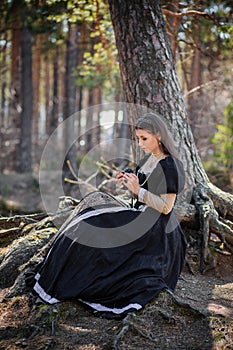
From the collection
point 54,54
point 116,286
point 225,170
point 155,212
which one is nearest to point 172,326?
point 116,286

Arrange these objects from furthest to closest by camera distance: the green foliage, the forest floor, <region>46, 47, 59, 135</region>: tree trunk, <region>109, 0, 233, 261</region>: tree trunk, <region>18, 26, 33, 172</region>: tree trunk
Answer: <region>46, 47, 59, 135</region>: tree trunk → <region>18, 26, 33, 172</region>: tree trunk → the green foliage → <region>109, 0, 233, 261</region>: tree trunk → the forest floor

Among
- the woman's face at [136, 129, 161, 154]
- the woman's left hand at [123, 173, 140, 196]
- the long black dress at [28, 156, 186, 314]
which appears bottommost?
the long black dress at [28, 156, 186, 314]

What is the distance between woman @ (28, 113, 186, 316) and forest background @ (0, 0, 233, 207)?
293 centimetres

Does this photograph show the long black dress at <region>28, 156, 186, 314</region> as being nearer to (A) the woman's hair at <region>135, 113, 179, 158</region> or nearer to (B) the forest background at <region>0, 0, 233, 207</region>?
(A) the woman's hair at <region>135, 113, 179, 158</region>

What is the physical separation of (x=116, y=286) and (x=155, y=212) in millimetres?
631

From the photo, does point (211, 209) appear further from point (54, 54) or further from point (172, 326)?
point (54, 54)

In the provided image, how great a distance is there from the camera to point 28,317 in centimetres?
312

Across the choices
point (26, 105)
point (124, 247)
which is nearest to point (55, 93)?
point (26, 105)

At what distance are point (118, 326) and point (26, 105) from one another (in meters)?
12.5

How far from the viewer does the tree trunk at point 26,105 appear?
46.3 feet

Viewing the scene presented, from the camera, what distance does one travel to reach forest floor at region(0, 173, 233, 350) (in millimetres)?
2719

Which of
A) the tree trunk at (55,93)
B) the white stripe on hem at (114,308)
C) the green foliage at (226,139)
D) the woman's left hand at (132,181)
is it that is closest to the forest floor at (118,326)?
the white stripe on hem at (114,308)

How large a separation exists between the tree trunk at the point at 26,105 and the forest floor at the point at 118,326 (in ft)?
38.5

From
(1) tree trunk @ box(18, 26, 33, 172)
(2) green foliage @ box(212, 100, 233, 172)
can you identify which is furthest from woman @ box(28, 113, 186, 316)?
(1) tree trunk @ box(18, 26, 33, 172)
